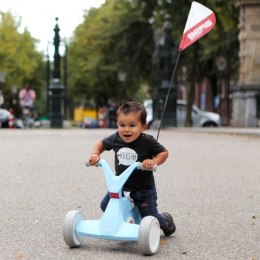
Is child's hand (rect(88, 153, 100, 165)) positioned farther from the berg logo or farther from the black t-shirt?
the berg logo

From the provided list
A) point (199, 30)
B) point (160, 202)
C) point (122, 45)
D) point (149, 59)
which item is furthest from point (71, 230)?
point (149, 59)

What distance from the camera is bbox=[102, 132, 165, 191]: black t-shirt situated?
4.89 m

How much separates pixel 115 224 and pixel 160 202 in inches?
97.9

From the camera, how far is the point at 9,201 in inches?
280

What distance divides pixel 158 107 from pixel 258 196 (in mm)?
20789

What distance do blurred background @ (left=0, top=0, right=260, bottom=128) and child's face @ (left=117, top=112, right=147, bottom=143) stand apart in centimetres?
1927

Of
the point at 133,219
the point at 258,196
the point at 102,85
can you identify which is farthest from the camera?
the point at 102,85

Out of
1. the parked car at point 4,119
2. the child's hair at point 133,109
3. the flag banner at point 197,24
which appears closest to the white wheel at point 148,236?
the child's hair at point 133,109

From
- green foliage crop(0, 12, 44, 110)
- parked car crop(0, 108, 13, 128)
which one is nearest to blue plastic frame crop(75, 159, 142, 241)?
parked car crop(0, 108, 13, 128)

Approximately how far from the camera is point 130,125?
4773 mm

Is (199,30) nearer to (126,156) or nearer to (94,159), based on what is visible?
(126,156)

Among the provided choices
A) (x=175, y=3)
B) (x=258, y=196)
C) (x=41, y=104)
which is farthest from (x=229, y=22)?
(x=41, y=104)

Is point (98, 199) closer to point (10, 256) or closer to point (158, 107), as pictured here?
point (10, 256)

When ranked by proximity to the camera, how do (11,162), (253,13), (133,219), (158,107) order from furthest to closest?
(158,107) → (253,13) → (11,162) → (133,219)
